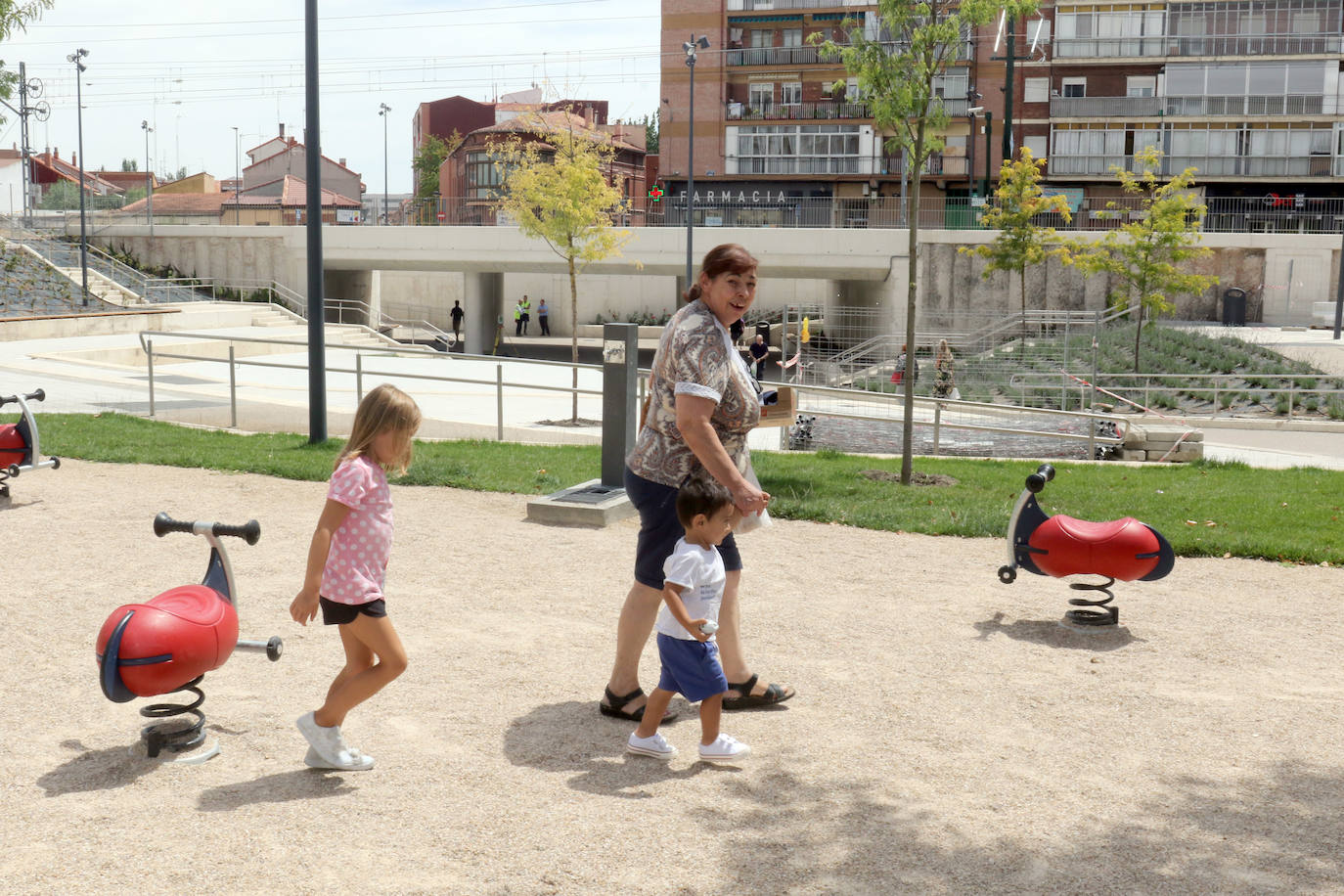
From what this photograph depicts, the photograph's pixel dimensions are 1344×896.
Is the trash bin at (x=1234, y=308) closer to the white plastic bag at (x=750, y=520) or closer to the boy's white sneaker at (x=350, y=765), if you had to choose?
the white plastic bag at (x=750, y=520)

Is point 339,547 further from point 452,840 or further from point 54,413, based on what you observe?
point 54,413

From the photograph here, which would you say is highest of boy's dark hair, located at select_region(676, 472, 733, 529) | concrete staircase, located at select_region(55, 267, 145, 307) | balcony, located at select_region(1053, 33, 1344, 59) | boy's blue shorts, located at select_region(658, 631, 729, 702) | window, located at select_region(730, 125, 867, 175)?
balcony, located at select_region(1053, 33, 1344, 59)

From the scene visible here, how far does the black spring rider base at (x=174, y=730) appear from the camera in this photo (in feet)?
14.4

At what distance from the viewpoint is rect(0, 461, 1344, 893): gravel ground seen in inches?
142

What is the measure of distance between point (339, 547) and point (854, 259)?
1361 inches

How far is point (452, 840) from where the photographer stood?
376 centimetres

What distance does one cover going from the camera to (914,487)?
10781 millimetres

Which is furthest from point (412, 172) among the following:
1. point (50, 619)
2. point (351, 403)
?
point (50, 619)

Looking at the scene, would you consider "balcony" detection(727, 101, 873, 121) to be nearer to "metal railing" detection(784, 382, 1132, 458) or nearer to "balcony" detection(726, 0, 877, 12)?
"balcony" detection(726, 0, 877, 12)

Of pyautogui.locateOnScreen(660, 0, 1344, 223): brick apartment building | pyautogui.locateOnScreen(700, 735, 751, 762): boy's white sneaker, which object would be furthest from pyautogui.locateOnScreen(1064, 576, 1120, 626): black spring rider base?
pyautogui.locateOnScreen(660, 0, 1344, 223): brick apartment building

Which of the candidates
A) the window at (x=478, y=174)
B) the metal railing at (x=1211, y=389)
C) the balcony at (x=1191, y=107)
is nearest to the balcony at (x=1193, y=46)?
the balcony at (x=1191, y=107)

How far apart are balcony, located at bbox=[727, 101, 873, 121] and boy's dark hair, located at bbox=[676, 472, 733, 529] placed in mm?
51682

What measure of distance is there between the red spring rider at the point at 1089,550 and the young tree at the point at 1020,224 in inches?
1136

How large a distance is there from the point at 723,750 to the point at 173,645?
1.91 meters
